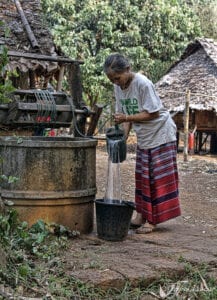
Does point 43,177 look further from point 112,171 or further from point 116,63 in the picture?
point 116,63

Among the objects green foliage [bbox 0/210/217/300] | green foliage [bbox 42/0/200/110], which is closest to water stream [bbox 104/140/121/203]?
green foliage [bbox 0/210/217/300]

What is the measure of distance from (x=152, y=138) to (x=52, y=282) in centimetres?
193

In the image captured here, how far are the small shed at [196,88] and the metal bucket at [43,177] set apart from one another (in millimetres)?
13971

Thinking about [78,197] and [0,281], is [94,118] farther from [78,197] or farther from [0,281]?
[0,281]

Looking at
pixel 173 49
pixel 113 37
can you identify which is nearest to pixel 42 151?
pixel 113 37

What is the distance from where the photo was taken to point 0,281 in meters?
3.35

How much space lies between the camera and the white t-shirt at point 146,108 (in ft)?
15.7

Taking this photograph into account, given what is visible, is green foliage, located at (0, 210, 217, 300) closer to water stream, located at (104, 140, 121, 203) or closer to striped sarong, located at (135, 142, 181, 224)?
water stream, located at (104, 140, 121, 203)

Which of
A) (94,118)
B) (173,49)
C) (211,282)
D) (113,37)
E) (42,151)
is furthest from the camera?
(173,49)

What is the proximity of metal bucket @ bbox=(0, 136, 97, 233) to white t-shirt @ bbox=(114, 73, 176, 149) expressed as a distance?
0.62 metres

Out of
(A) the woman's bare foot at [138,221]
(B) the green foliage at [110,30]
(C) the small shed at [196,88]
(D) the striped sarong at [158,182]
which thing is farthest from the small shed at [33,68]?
(B) the green foliage at [110,30]

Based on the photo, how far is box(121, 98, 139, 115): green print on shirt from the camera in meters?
4.89

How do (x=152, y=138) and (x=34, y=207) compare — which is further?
(x=152, y=138)

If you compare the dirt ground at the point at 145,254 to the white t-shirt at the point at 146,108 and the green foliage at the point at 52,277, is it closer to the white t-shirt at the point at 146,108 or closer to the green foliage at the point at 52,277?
the green foliage at the point at 52,277
